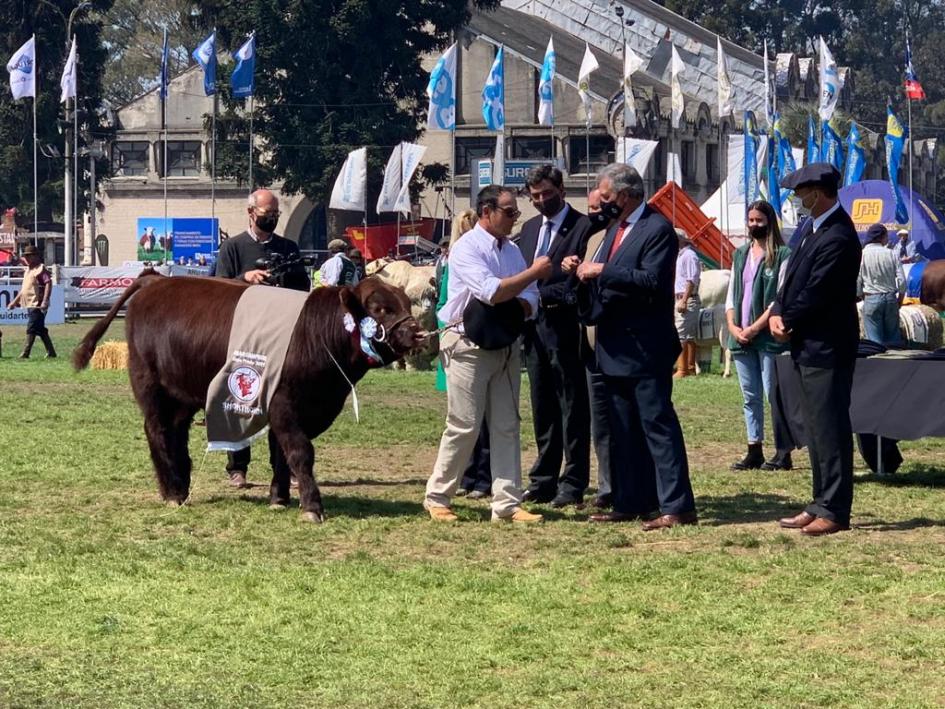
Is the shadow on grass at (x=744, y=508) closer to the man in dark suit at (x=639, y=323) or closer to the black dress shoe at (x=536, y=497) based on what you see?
the man in dark suit at (x=639, y=323)

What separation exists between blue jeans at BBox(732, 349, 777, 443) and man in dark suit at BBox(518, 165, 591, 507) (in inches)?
96.4

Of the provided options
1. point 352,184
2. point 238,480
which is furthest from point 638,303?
point 352,184

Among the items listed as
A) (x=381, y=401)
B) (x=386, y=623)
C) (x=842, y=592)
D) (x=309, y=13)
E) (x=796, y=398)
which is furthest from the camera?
(x=309, y=13)

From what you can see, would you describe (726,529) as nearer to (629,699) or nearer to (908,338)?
(629,699)

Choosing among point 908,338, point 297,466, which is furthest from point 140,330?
point 908,338

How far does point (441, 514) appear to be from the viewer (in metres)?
10.6

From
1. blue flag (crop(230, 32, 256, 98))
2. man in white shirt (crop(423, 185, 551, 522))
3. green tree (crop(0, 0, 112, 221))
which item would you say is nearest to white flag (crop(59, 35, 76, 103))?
blue flag (crop(230, 32, 256, 98))

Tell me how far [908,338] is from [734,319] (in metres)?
7.25

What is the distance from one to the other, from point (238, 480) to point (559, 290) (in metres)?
2.93

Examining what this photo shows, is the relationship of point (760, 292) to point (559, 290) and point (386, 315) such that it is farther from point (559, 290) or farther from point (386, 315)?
point (386, 315)

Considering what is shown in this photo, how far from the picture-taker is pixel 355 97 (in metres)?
59.1

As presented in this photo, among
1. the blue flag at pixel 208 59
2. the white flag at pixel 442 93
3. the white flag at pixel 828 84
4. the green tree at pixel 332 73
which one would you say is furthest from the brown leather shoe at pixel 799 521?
the green tree at pixel 332 73

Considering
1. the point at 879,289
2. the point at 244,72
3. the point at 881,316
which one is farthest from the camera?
the point at 244,72

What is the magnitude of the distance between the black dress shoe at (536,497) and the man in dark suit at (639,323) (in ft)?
4.08
